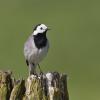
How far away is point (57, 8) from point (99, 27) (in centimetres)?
504

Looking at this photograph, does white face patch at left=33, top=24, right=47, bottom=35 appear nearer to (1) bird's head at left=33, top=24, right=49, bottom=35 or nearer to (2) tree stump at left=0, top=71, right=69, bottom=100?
(1) bird's head at left=33, top=24, right=49, bottom=35

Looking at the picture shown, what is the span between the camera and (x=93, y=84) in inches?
865

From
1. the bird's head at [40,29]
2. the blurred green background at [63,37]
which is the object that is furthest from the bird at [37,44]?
the blurred green background at [63,37]

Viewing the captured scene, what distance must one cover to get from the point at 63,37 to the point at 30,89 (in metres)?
23.7

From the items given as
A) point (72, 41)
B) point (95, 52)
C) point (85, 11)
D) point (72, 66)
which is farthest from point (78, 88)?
point (85, 11)

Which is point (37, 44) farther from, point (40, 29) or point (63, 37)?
point (63, 37)

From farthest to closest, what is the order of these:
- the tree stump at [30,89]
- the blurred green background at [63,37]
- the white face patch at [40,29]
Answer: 1. the blurred green background at [63,37]
2. the white face patch at [40,29]
3. the tree stump at [30,89]

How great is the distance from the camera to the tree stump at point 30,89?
8445mm

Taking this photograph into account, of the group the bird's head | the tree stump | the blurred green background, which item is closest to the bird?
the bird's head

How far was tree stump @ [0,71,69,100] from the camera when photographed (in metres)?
8.45

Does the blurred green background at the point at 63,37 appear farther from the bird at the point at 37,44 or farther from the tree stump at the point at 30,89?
the tree stump at the point at 30,89

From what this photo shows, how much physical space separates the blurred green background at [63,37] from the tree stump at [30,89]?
911 cm

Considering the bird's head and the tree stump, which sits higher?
the bird's head

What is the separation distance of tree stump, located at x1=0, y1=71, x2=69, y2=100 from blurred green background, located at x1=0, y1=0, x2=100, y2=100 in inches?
358
